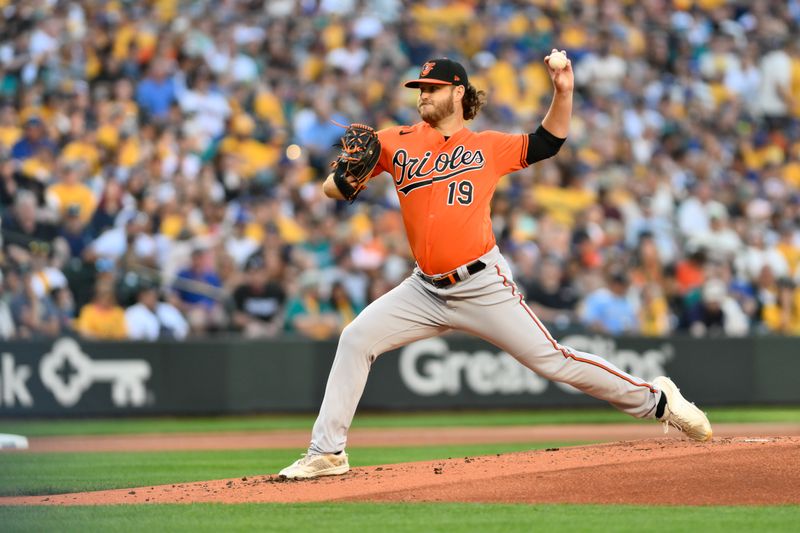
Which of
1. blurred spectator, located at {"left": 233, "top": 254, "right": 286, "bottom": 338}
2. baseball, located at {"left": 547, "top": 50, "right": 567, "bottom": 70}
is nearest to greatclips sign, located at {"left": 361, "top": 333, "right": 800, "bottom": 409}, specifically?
blurred spectator, located at {"left": 233, "top": 254, "right": 286, "bottom": 338}

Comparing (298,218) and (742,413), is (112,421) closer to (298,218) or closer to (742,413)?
(298,218)

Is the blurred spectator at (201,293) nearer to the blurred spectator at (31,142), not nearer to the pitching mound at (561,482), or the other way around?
the blurred spectator at (31,142)

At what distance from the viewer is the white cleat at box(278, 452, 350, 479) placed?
7094mm

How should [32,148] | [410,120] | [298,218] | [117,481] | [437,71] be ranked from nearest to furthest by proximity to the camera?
1. [437,71]
2. [117,481]
3. [32,148]
4. [298,218]
5. [410,120]

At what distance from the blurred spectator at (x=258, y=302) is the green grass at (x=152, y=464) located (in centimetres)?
405

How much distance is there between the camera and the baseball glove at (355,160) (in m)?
6.91

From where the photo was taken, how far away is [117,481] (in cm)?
813

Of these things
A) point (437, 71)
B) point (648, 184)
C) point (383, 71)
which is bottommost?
point (437, 71)

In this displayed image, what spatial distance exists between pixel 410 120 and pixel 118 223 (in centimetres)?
504

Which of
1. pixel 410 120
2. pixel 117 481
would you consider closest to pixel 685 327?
pixel 410 120

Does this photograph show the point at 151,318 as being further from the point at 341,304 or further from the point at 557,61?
the point at 557,61

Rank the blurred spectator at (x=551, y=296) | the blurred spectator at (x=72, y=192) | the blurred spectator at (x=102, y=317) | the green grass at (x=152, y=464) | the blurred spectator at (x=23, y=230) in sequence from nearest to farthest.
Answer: the green grass at (x=152, y=464) → the blurred spectator at (x=23, y=230) → the blurred spectator at (x=102, y=317) → the blurred spectator at (x=72, y=192) → the blurred spectator at (x=551, y=296)

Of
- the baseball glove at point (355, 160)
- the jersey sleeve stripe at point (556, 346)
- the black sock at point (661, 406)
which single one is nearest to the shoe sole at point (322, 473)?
the jersey sleeve stripe at point (556, 346)

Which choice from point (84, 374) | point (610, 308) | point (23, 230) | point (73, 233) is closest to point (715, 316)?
point (610, 308)
